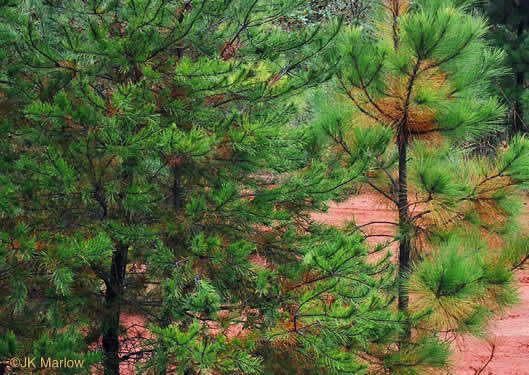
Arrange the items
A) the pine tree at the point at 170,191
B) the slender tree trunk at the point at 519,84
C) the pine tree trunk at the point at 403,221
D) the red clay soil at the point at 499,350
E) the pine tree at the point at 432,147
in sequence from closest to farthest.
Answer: the pine tree at the point at 170,191, the pine tree at the point at 432,147, the pine tree trunk at the point at 403,221, the red clay soil at the point at 499,350, the slender tree trunk at the point at 519,84

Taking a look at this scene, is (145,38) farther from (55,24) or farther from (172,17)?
(55,24)

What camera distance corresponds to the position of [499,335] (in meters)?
6.52

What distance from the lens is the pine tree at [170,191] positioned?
3.11 metres

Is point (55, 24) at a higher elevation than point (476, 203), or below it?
higher

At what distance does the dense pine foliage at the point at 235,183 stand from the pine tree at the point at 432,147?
0.06ft

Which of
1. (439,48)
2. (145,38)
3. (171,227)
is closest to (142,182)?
(171,227)

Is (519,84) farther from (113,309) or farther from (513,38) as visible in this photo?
(113,309)

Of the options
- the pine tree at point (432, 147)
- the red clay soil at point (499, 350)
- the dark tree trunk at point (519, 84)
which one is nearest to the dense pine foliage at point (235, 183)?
the pine tree at point (432, 147)

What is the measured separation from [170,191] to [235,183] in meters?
0.69

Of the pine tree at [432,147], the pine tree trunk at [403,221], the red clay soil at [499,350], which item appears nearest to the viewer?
the pine tree at [432,147]

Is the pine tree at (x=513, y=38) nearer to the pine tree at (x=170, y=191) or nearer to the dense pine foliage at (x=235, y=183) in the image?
the dense pine foliage at (x=235, y=183)

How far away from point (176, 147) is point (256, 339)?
1.45 m

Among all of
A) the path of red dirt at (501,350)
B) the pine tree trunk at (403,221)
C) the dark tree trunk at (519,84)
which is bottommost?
the path of red dirt at (501,350)

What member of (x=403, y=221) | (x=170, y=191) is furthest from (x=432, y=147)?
(x=170, y=191)
